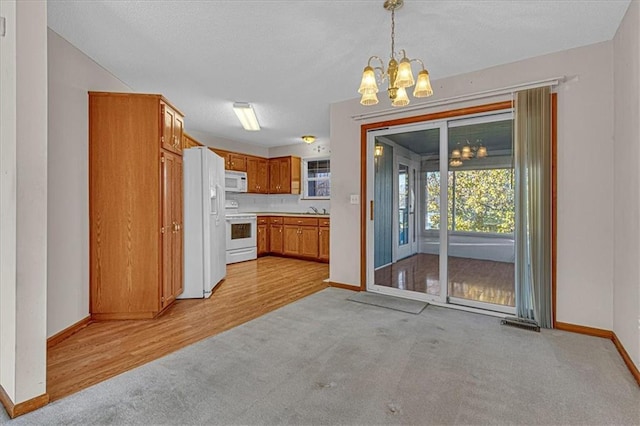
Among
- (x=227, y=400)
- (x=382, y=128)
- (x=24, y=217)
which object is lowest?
(x=227, y=400)

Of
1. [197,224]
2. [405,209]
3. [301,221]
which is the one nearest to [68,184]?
[197,224]

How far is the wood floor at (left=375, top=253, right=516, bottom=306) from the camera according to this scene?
3.49m

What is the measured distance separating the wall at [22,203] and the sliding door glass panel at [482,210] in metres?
3.54

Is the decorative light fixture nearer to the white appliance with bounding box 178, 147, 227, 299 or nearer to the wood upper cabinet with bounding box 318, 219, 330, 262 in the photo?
the white appliance with bounding box 178, 147, 227, 299

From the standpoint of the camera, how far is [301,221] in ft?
20.7

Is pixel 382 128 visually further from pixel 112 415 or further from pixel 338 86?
pixel 112 415

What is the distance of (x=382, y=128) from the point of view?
12.8 feet

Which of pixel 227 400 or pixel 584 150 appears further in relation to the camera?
pixel 584 150

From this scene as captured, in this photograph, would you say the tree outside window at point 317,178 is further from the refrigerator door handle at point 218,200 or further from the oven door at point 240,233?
the refrigerator door handle at point 218,200

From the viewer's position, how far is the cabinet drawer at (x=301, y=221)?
6.17 m

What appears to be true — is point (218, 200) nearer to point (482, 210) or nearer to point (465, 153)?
point (465, 153)

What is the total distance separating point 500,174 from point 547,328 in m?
1.58

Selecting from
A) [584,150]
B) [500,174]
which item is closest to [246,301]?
[500,174]

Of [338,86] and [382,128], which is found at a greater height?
[338,86]
